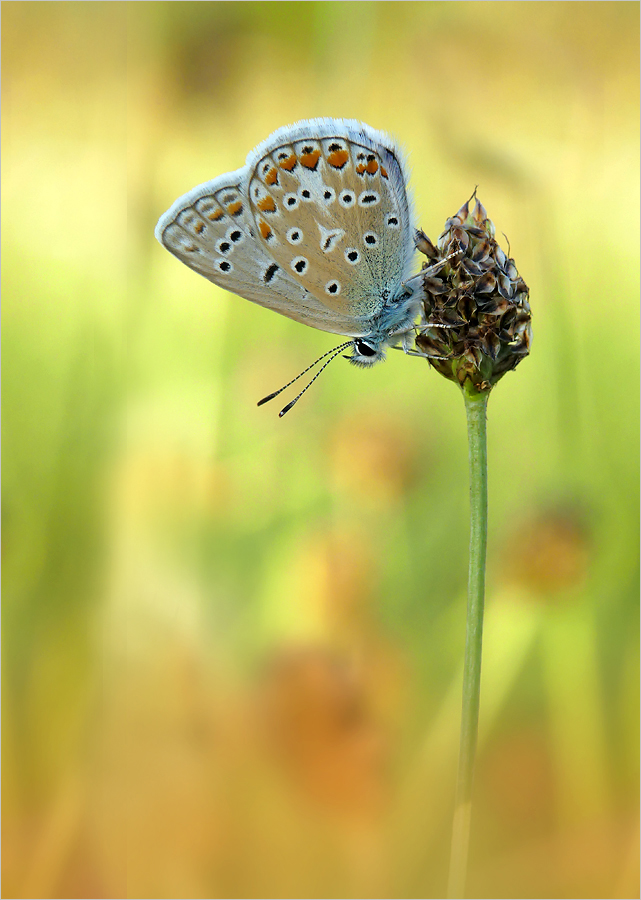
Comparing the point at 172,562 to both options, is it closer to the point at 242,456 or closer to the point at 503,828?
the point at 242,456

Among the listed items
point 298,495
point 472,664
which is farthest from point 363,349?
point 472,664

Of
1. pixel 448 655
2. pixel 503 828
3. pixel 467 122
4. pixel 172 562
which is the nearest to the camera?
pixel 503 828

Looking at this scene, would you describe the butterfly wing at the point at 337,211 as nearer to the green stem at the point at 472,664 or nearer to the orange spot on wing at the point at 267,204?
the orange spot on wing at the point at 267,204

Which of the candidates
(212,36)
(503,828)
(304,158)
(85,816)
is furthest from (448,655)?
(212,36)

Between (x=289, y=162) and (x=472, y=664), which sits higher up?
(x=289, y=162)

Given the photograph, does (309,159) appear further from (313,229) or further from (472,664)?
(472,664)
